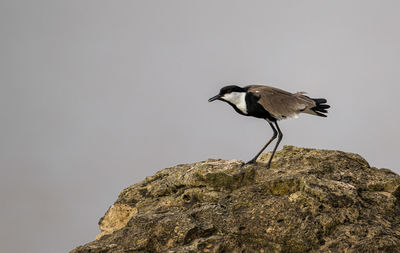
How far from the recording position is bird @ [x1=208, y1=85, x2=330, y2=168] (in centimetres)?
1121

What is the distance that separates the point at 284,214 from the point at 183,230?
6.01 ft

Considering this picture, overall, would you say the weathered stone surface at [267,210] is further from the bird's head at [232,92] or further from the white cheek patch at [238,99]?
the bird's head at [232,92]

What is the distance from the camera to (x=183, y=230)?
8.70 m

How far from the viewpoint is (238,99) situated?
37.6 feet

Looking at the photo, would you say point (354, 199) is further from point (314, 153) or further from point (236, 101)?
point (236, 101)

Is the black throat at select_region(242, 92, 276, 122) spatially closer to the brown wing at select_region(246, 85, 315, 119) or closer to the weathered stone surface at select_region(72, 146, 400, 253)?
the brown wing at select_region(246, 85, 315, 119)

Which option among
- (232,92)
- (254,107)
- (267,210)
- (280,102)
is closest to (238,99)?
(232,92)

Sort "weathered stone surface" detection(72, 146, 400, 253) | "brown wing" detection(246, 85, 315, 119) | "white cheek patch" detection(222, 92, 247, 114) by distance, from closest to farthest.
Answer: "weathered stone surface" detection(72, 146, 400, 253) < "brown wing" detection(246, 85, 315, 119) < "white cheek patch" detection(222, 92, 247, 114)

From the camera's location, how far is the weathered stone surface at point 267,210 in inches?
332

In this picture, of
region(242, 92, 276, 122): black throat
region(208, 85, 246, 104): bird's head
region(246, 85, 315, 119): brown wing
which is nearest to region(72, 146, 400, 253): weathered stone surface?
region(246, 85, 315, 119): brown wing

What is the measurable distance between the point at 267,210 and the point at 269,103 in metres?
3.07

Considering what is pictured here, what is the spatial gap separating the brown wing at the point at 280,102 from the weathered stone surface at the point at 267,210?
3.29 feet

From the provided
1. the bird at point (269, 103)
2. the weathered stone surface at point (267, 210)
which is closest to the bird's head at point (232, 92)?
the bird at point (269, 103)

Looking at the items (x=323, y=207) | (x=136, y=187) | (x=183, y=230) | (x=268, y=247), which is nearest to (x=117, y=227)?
(x=136, y=187)
